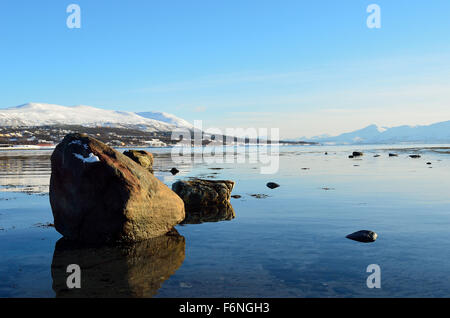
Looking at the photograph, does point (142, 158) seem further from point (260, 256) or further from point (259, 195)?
point (260, 256)

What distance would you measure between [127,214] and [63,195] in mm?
2532

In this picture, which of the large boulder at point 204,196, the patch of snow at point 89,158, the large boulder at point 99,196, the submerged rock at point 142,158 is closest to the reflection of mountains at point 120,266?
the large boulder at point 99,196

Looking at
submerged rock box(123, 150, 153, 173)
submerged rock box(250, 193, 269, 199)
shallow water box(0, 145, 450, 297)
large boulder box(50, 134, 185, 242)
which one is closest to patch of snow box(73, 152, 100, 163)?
large boulder box(50, 134, 185, 242)

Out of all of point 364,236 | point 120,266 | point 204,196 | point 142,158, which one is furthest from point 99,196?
point 142,158

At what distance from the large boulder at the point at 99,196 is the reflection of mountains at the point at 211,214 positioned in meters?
2.85

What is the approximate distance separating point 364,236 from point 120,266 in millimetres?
7257

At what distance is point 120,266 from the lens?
30.0ft

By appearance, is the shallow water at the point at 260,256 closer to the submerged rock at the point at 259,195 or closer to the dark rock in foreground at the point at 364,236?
the dark rock in foreground at the point at 364,236

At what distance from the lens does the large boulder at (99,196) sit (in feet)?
37.1

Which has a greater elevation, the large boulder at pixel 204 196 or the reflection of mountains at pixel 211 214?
the large boulder at pixel 204 196

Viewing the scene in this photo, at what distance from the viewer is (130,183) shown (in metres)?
11.5
